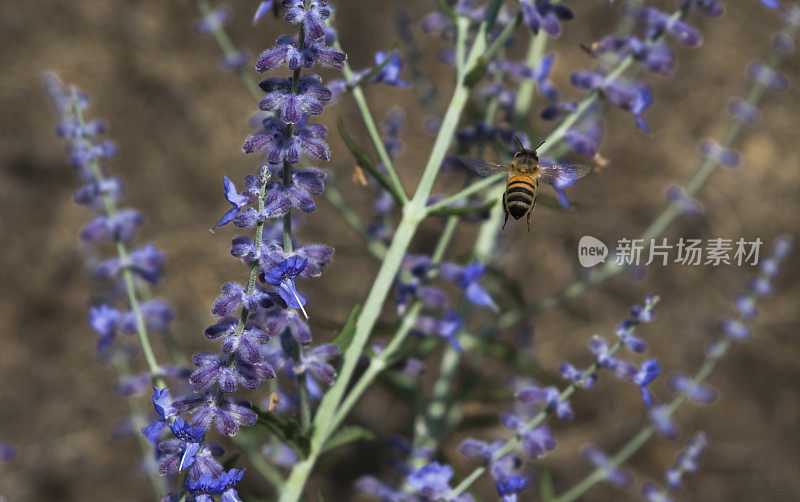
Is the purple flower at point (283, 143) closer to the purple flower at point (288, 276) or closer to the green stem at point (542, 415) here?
the purple flower at point (288, 276)

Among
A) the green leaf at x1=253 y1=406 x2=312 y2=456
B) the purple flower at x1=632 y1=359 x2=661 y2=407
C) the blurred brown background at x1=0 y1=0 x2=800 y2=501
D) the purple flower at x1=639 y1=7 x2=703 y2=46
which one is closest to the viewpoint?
the green leaf at x1=253 y1=406 x2=312 y2=456

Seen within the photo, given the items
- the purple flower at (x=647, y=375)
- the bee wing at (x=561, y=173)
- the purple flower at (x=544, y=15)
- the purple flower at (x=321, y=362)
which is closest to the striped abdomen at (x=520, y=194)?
the bee wing at (x=561, y=173)

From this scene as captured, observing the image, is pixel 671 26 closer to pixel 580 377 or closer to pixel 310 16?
pixel 580 377

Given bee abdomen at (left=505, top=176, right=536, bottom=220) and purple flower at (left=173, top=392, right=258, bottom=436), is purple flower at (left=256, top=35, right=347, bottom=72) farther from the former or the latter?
bee abdomen at (left=505, top=176, right=536, bottom=220)

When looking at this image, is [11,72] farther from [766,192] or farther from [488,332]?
[766,192]

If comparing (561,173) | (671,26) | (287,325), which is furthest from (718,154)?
(287,325)

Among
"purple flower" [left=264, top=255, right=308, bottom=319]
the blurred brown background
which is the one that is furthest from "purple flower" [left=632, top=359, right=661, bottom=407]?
the blurred brown background

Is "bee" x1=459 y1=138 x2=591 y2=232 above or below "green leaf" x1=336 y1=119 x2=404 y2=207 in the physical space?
above
